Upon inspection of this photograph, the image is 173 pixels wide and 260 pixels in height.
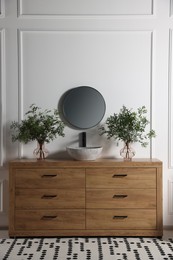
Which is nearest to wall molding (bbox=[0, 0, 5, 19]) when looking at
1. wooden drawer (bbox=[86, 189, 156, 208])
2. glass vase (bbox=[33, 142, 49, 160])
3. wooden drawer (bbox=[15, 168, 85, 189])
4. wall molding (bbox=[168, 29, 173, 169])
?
glass vase (bbox=[33, 142, 49, 160])

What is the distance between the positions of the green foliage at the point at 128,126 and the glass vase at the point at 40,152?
27.5 inches

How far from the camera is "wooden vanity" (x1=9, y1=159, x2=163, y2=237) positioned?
3.98 meters

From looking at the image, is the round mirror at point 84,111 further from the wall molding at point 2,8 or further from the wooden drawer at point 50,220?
the wall molding at point 2,8

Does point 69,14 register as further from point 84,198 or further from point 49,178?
point 84,198

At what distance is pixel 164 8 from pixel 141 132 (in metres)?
1.46

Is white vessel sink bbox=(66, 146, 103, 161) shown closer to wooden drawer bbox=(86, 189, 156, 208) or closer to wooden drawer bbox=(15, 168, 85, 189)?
wooden drawer bbox=(15, 168, 85, 189)

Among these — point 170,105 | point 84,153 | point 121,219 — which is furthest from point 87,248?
point 170,105

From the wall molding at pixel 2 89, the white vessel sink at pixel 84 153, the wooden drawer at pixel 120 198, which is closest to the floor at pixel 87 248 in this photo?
the wooden drawer at pixel 120 198

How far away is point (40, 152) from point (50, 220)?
0.75 metres

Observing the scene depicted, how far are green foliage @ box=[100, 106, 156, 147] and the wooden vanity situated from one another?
13.8 inches

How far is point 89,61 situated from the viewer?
439cm

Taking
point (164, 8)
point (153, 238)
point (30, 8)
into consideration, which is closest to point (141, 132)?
point (153, 238)

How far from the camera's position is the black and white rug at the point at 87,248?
135 inches

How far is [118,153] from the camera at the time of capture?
439cm
